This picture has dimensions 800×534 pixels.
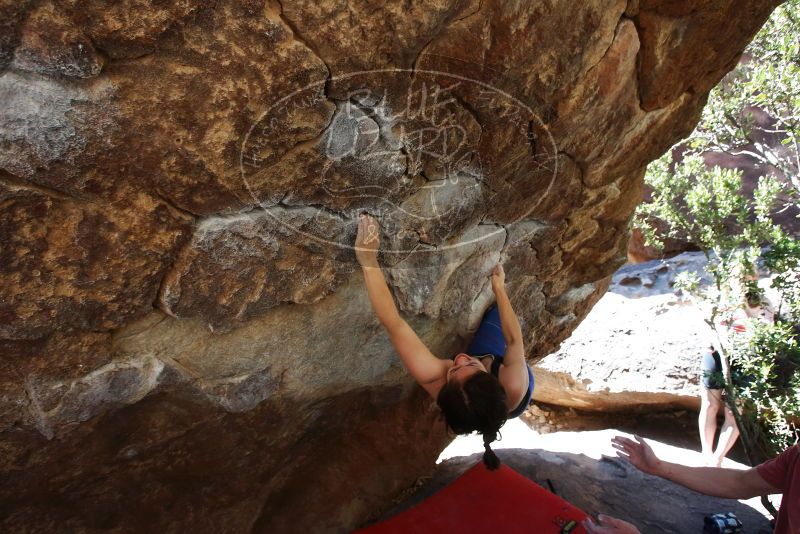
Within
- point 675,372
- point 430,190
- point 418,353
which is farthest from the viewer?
point 675,372

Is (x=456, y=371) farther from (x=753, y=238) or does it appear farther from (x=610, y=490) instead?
(x=753, y=238)

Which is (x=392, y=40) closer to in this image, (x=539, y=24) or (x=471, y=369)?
(x=539, y=24)

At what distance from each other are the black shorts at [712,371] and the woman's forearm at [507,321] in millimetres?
2575

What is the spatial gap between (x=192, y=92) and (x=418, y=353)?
1201 millimetres

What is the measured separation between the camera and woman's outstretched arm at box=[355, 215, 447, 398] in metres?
1.78

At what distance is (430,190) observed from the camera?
187 centimetres

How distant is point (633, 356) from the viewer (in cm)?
564

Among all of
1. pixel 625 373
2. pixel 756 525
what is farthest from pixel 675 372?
pixel 756 525

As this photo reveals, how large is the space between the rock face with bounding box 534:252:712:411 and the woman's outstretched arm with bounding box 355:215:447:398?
4164 millimetres

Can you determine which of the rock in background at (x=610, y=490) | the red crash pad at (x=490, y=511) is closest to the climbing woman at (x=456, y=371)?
the red crash pad at (x=490, y=511)

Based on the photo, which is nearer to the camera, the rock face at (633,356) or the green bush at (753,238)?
the green bush at (753,238)

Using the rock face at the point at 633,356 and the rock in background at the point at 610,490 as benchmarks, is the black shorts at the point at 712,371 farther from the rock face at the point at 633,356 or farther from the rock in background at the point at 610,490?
the rock face at the point at 633,356

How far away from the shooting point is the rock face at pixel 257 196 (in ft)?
3.87

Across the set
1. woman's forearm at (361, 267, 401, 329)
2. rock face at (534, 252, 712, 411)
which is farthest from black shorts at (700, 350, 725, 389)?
Answer: woman's forearm at (361, 267, 401, 329)
